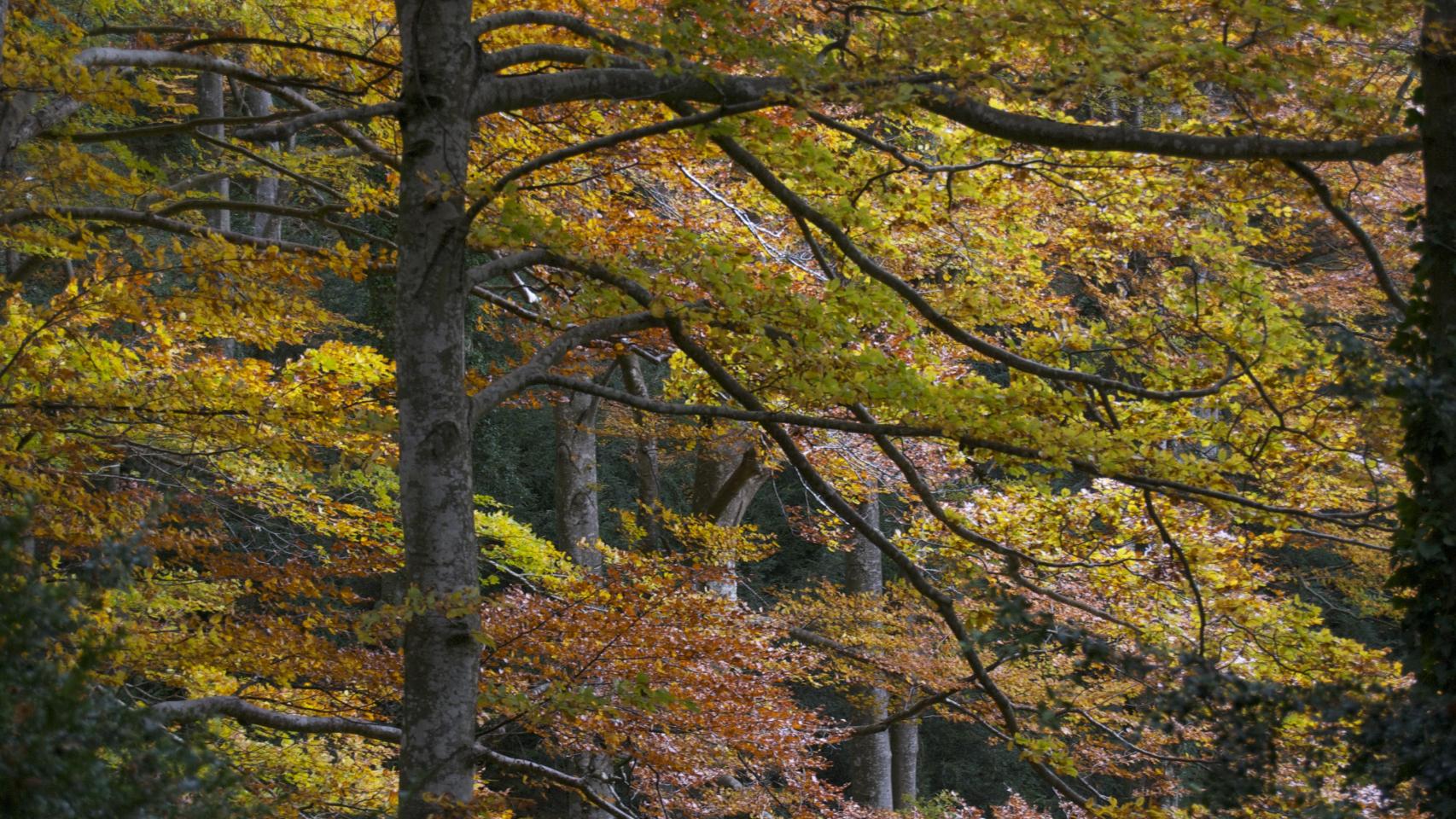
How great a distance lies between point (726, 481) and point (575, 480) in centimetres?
133

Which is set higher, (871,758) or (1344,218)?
(1344,218)

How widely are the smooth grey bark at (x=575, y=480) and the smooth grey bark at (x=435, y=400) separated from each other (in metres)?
5.42

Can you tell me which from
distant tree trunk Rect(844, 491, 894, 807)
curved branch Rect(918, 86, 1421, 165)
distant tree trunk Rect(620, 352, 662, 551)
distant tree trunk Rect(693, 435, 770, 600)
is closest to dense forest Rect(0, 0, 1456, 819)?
curved branch Rect(918, 86, 1421, 165)

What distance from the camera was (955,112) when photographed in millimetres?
3828

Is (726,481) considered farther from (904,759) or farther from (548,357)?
(904,759)

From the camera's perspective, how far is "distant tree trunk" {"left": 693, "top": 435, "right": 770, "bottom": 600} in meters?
8.84

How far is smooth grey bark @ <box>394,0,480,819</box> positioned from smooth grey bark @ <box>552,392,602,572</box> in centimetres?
542

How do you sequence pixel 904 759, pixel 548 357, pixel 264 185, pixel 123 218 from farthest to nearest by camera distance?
1. pixel 904 759
2. pixel 264 185
3. pixel 123 218
4. pixel 548 357

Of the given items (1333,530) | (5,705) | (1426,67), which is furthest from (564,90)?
(1333,530)

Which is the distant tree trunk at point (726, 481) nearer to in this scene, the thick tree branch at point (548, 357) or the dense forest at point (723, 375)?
the dense forest at point (723, 375)

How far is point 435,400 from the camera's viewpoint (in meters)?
3.98

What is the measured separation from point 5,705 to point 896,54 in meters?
3.16

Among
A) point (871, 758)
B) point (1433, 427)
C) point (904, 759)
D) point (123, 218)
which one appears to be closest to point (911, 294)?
point (1433, 427)

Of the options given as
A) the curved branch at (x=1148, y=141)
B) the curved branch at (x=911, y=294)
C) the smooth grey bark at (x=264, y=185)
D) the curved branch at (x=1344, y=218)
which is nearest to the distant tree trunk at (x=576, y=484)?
the smooth grey bark at (x=264, y=185)
